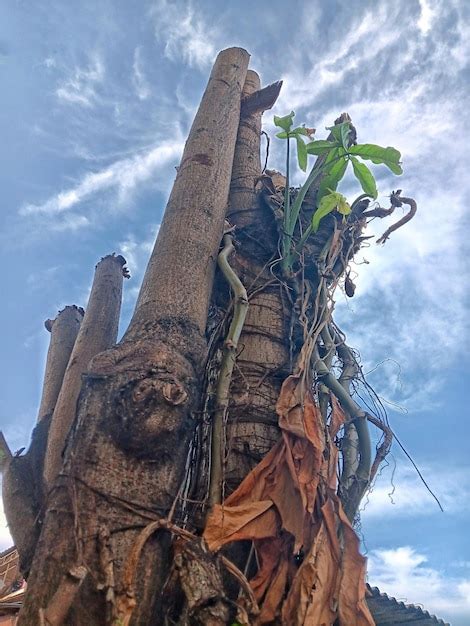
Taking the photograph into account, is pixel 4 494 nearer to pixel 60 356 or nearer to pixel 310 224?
pixel 60 356

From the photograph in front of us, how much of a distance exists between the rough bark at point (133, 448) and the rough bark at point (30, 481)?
1.69 feet

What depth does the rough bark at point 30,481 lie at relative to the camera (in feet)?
6.84

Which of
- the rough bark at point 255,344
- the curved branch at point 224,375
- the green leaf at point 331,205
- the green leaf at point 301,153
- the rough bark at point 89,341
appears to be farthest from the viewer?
the green leaf at point 301,153

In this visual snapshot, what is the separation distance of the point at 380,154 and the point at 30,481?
2149 millimetres

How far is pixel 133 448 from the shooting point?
169cm

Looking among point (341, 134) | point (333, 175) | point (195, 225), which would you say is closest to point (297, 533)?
point (195, 225)

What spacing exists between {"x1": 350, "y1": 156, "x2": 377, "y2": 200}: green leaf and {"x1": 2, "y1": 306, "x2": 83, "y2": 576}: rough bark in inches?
71.6

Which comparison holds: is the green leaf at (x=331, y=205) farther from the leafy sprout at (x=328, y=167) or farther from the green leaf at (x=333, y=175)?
the green leaf at (x=333, y=175)

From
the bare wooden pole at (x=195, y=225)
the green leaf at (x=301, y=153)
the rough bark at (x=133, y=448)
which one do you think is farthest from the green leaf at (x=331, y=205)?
the rough bark at (x=133, y=448)

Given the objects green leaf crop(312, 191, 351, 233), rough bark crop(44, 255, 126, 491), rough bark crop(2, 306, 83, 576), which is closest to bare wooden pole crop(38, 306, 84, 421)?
rough bark crop(2, 306, 83, 576)

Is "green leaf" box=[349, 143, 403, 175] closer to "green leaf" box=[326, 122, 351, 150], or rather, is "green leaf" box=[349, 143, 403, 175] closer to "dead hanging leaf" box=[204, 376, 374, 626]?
"green leaf" box=[326, 122, 351, 150]

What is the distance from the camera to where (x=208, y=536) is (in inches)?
63.9

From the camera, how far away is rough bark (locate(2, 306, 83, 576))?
82.0 inches

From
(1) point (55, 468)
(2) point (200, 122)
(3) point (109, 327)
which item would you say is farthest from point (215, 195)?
(1) point (55, 468)
